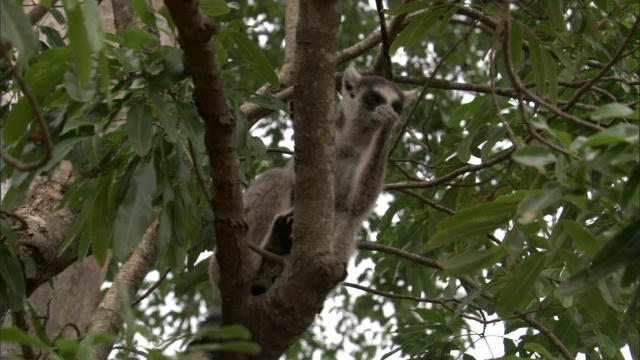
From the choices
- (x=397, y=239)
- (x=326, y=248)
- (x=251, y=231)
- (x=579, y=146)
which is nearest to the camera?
(x=579, y=146)

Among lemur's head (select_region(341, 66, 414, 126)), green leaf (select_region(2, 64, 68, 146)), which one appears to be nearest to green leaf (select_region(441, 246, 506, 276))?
green leaf (select_region(2, 64, 68, 146))

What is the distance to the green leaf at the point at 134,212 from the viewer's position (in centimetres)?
338

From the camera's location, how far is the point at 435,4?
4754 millimetres

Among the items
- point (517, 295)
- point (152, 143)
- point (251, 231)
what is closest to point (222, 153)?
point (152, 143)

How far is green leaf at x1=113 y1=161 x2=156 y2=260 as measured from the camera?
11.1 ft

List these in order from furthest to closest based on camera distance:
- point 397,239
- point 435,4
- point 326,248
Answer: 1. point 397,239
2. point 435,4
3. point 326,248

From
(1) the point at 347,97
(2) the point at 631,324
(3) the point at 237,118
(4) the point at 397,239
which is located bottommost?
(2) the point at 631,324

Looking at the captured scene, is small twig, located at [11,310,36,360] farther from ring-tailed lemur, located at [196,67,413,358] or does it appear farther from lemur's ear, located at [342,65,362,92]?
lemur's ear, located at [342,65,362,92]

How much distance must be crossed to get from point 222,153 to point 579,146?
5.31ft

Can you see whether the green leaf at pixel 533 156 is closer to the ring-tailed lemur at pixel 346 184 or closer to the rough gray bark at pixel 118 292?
the ring-tailed lemur at pixel 346 184

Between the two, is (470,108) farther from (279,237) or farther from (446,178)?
(279,237)

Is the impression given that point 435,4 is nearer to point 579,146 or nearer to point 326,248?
point 326,248

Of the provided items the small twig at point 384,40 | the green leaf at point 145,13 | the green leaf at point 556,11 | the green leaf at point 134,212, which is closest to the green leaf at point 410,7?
the small twig at point 384,40

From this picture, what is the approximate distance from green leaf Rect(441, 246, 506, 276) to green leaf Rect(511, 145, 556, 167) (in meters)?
0.50
